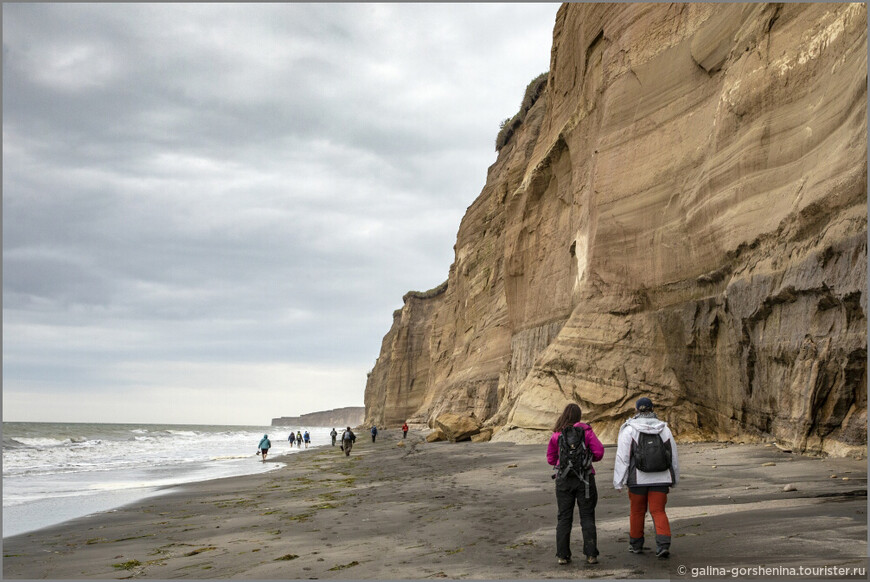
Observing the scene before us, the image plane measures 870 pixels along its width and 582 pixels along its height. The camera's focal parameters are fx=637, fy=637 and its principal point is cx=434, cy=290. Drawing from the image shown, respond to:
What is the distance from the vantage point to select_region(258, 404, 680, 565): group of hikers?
18.6 ft

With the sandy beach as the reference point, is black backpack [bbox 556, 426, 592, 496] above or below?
above

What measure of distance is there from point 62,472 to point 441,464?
A: 1598 cm

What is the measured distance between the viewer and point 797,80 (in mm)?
12828

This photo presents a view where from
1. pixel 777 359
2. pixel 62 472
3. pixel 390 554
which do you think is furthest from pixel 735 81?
pixel 62 472

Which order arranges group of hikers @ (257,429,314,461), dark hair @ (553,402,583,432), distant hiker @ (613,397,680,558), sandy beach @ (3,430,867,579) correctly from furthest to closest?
group of hikers @ (257,429,314,461) < dark hair @ (553,402,583,432) < distant hiker @ (613,397,680,558) < sandy beach @ (3,430,867,579)

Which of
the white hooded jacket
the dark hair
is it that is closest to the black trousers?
the white hooded jacket

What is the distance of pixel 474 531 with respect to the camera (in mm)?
7656

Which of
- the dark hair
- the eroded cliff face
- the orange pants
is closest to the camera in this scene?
the orange pants

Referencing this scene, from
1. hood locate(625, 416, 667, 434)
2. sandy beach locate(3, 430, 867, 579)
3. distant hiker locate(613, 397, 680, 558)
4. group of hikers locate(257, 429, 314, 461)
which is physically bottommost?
group of hikers locate(257, 429, 314, 461)

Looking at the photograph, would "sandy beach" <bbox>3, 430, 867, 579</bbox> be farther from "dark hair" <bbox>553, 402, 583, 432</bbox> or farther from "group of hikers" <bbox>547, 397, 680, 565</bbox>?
"dark hair" <bbox>553, 402, 583, 432</bbox>

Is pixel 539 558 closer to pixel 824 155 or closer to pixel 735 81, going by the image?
pixel 824 155

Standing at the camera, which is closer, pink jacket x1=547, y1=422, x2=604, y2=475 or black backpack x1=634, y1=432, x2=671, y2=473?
black backpack x1=634, y1=432, x2=671, y2=473

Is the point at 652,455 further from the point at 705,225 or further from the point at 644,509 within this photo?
the point at 705,225

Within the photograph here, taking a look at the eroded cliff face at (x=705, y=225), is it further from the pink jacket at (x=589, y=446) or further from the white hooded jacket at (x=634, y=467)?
the pink jacket at (x=589, y=446)
